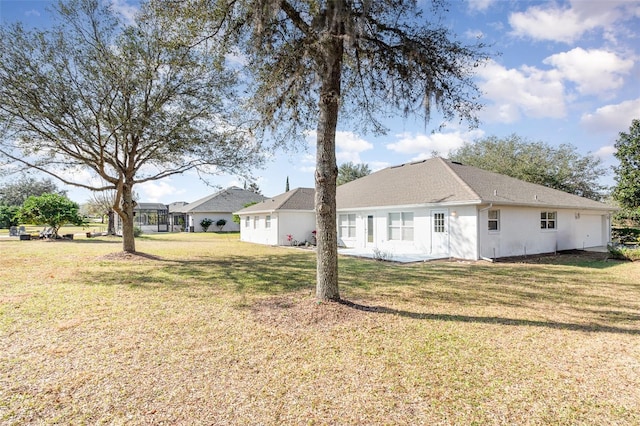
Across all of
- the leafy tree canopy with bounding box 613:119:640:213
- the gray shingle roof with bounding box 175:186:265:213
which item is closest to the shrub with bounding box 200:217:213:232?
the gray shingle roof with bounding box 175:186:265:213

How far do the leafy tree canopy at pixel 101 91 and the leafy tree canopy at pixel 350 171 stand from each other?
35750 millimetres

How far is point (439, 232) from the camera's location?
1524cm

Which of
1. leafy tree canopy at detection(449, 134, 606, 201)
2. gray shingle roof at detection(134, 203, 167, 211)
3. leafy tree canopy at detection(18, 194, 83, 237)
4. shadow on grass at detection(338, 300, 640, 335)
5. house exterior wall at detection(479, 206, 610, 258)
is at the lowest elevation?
shadow on grass at detection(338, 300, 640, 335)

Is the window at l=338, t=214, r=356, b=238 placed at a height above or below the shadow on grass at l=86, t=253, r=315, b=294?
above

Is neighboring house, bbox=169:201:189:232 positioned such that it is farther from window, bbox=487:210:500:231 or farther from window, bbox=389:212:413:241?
window, bbox=487:210:500:231

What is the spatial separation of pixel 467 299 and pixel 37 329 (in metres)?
8.15

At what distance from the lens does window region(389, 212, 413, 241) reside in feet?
54.2

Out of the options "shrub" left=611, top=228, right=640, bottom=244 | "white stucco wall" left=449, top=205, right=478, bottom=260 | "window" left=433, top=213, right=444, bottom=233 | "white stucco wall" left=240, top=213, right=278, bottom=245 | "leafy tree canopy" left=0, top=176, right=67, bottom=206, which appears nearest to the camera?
"white stucco wall" left=449, top=205, right=478, bottom=260

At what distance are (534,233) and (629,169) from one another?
50.5ft

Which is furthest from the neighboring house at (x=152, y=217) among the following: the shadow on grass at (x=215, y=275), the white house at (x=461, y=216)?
the shadow on grass at (x=215, y=275)

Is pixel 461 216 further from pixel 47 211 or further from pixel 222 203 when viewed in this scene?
pixel 222 203

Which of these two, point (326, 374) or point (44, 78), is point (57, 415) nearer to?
point (326, 374)

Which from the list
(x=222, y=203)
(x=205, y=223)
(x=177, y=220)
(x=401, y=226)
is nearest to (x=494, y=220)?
(x=401, y=226)

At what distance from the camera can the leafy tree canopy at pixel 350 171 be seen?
160ft
